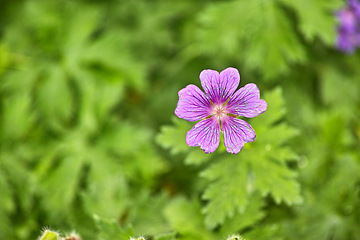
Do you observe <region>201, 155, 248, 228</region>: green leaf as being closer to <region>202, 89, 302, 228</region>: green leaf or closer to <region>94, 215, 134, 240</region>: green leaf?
<region>202, 89, 302, 228</region>: green leaf

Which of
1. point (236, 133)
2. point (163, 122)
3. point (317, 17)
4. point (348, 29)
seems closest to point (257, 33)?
point (317, 17)

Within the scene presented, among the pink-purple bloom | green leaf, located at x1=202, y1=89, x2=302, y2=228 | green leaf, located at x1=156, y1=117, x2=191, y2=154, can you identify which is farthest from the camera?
the pink-purple bloom

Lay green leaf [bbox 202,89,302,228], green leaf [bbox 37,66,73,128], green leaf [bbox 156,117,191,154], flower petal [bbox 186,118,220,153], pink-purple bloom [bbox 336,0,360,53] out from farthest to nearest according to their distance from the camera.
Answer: green leaf [bbox 37,66,73,128]
pink-purple bloom [bbox 336,0,360,53]
green leaf [bbox 156,117,191,154]
green leaf [bbox 202,89,302,228]
flower petal [bbox 186,118,220,153]

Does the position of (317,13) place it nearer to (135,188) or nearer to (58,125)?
(135,188)

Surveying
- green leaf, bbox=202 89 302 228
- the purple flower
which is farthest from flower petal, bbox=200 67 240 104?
green leaf, bbox=202 89 302 228

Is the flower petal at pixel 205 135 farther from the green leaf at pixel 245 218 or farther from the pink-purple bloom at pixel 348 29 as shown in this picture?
the pink-purple bloom at pixel 348 29

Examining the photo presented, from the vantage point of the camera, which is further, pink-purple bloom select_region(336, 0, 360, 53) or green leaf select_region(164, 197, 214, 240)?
pink-purple bloom select_region(336, 0, 360, 53)
